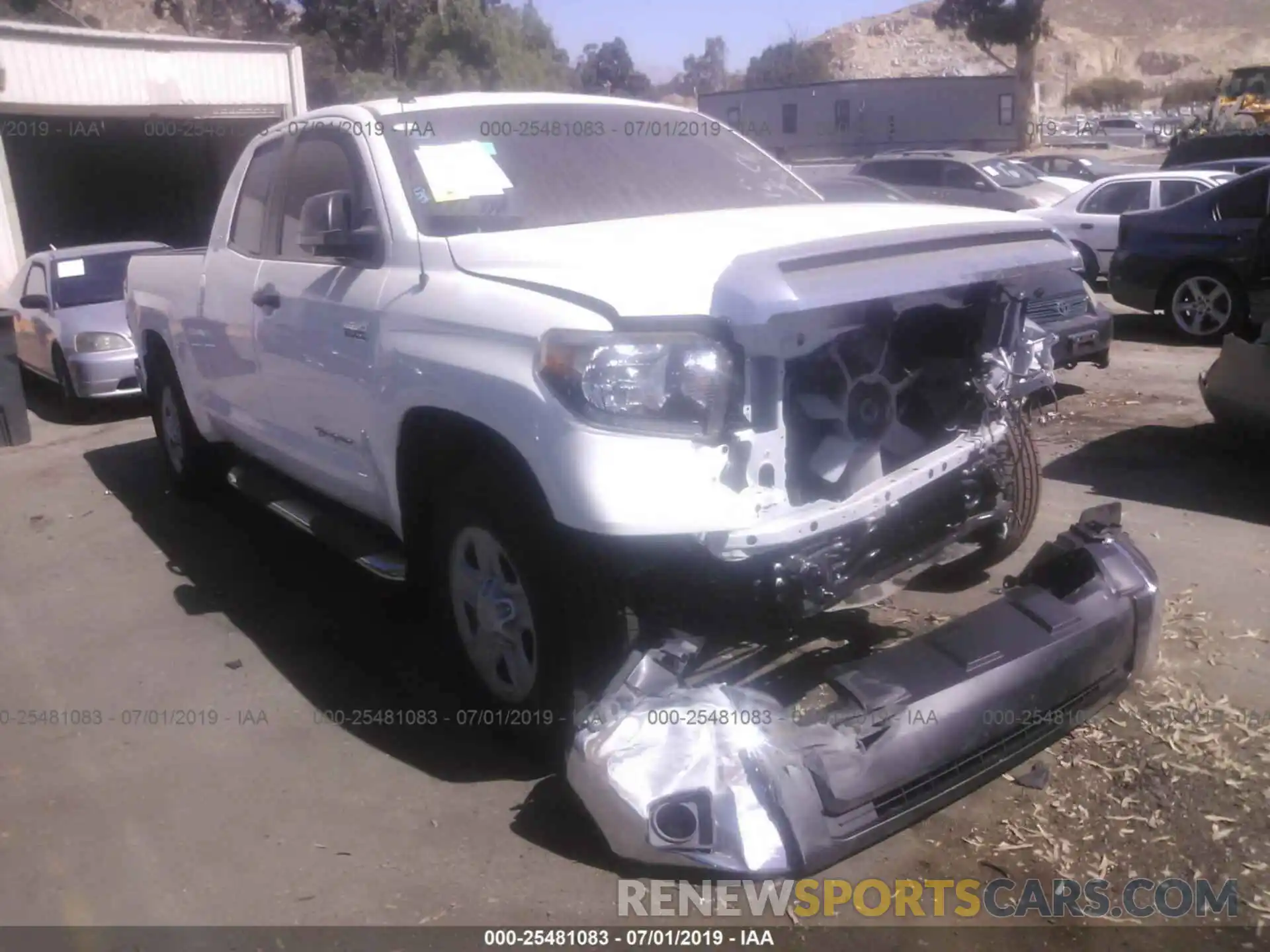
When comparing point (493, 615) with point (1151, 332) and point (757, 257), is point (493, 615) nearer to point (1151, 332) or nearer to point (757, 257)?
point (757, 257)

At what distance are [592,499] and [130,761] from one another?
2.18m

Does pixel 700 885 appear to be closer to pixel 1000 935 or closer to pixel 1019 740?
pixel 1000 935

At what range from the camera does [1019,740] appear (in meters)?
3.37

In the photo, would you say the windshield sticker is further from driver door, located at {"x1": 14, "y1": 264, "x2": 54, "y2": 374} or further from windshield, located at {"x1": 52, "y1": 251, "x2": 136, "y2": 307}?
driver door, located at {"x1": 14, "y1": 264, "x2": 54, "y2": 374}

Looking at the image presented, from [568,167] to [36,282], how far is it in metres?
8.08

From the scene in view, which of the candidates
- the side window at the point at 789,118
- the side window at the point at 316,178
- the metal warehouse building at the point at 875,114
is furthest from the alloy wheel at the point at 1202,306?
the side window at the point at 789,118

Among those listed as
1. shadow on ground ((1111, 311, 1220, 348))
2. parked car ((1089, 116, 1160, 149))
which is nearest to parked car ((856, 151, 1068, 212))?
shadow on ground ((1111, 311, 1220, 348))

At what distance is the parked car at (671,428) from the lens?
3.08 metres

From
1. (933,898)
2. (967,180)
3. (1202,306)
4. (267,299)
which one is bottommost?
(933,898)

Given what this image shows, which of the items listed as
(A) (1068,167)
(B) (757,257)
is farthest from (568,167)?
(A) (1068,167)

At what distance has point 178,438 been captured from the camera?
22.4 feet

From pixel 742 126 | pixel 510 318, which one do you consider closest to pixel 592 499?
pixel 510 318

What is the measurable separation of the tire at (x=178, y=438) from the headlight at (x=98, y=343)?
274 cm

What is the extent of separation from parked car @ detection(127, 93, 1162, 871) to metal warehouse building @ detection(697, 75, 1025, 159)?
3561cm
